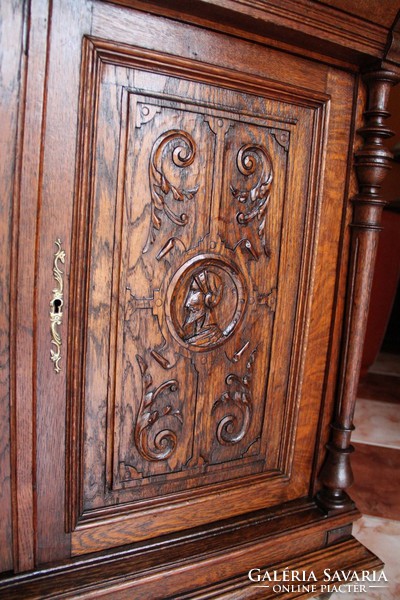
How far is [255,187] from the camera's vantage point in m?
0.88

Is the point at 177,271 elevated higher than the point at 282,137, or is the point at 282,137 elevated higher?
the point at 282,137

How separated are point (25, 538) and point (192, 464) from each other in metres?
0.30

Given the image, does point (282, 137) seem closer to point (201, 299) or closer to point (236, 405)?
point (201, 299)

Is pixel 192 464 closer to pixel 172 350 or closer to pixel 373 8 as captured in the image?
pixel 172 350

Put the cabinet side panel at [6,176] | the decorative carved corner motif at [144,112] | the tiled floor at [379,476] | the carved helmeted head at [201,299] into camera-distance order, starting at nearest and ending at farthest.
A: 1. the cabinet side panel at [6,176]
2. the decorative carved corner motif at [144,112]
3. the carved helmeted head at [201,299]
4. the tiled floor at [379,476]

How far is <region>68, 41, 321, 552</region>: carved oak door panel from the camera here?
76 centimetres

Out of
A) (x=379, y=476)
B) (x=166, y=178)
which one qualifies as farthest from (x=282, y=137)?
(x=379, y=476)

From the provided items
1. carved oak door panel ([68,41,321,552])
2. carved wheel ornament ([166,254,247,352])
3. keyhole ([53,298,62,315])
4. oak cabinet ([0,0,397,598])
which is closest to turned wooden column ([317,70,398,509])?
oak cabinet ([0,0,397,598])

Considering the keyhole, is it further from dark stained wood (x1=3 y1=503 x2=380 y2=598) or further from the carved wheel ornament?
dark stained wood (x1=3 y1=503 x2=380 y2=598)

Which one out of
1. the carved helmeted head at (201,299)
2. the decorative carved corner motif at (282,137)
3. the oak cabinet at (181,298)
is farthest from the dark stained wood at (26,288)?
the decorative carved corner motif at (282,137)

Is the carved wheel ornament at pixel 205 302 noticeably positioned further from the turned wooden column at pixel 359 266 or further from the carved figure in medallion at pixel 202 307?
the turned wooden column at pixel 359 266

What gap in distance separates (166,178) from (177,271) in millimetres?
150

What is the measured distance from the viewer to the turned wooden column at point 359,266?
93 centimetres

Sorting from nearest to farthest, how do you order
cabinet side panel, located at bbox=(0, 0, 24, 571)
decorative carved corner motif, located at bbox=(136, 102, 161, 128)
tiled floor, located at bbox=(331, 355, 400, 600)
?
cabinet side panel, located at bbox=(0, 0, 24, 571) < decorative carved corner motif, located at bbox=(136, 102, 161, 128) < tiled floor, located at bbox=(331, 355, 400, 600)
